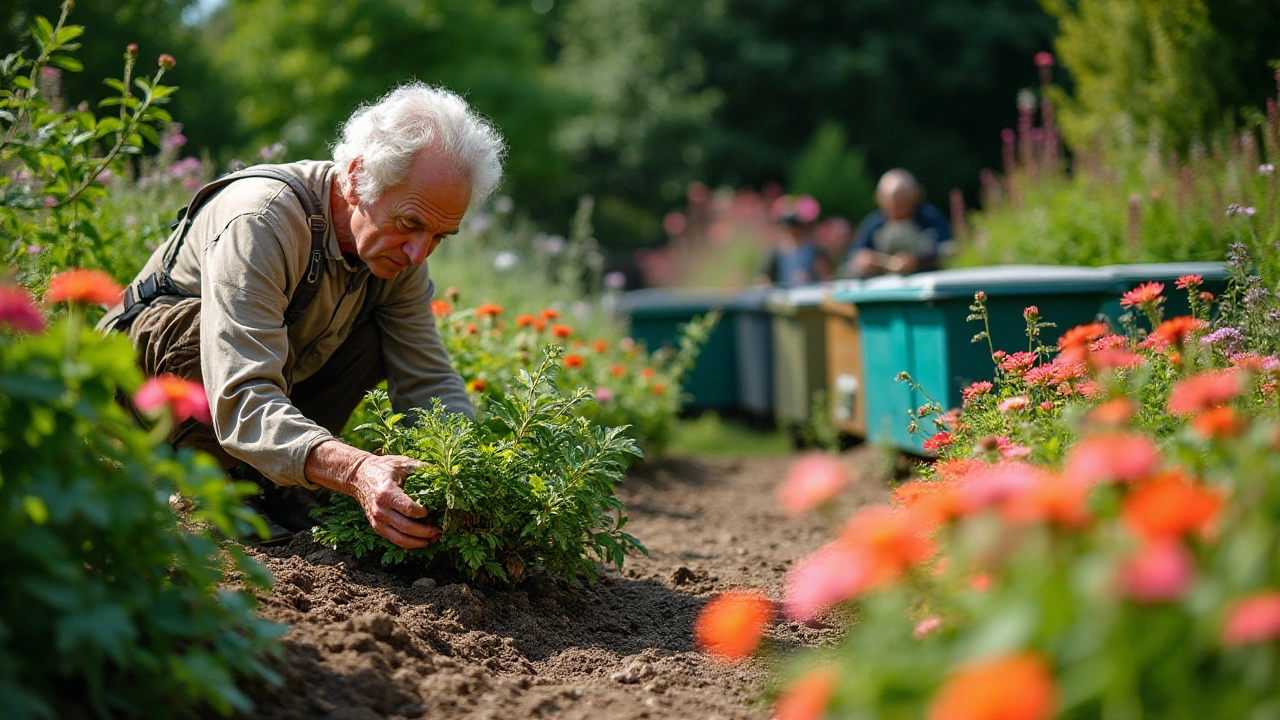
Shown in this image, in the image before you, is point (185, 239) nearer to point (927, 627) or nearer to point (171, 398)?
point (171, 398)

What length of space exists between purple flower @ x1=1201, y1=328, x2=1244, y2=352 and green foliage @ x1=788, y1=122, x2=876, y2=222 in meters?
13.7

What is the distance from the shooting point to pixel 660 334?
812 cm

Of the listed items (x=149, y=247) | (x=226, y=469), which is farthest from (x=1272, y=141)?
(x=149, y=247)

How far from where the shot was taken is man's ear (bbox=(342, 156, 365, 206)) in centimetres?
262

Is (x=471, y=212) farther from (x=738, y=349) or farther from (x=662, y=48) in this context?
(x=662, y=48)

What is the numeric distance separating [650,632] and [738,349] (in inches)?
218

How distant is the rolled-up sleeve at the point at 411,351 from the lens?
302cm

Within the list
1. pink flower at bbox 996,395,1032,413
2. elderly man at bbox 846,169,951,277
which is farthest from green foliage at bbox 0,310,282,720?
elderly man at bbox 846,169,951,277

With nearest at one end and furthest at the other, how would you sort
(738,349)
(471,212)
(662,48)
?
1. (471,212)
2. (738,349)
3. (662,48)

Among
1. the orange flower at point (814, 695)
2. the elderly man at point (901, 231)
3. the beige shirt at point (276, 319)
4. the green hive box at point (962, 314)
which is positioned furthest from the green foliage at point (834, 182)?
Result: the orange flower at point (814, 695)

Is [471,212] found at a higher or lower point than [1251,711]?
higher

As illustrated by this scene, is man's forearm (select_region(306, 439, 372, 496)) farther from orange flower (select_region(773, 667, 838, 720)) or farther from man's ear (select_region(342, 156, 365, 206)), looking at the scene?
orange flower (select_region(773, 667, 838, 720))

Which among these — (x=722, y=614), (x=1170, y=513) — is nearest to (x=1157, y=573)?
(x=1170, y=513)

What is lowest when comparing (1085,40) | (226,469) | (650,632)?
(650,632)
